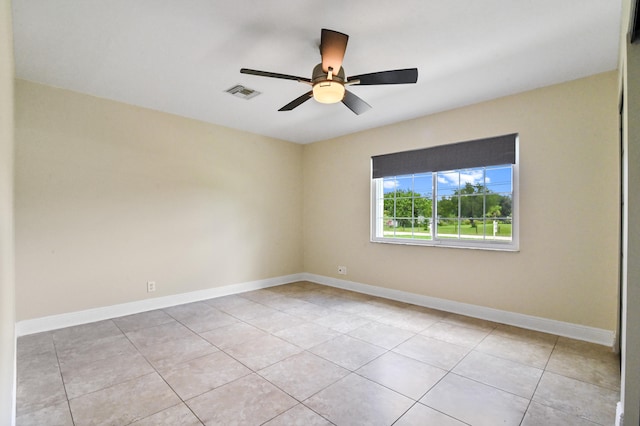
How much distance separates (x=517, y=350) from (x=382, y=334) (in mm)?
1198

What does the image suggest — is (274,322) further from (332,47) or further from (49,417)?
(332,47)

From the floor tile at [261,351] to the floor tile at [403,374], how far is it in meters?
0.70

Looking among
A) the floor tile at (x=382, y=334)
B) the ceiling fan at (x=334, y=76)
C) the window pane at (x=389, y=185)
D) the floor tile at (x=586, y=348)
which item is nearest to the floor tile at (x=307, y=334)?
the floor tile at (x=382, y=334)

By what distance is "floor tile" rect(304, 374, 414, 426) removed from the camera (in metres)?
1.81

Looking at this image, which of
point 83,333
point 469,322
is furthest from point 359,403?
point 83,333

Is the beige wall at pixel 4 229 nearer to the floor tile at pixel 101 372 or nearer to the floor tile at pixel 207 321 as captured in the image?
the floor tile at pixel 101 372

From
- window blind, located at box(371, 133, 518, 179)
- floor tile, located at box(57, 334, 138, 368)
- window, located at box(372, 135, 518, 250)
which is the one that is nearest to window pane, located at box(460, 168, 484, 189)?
window, located at box(372, 135, 518, 250)

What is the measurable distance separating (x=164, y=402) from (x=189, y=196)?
2811 mm

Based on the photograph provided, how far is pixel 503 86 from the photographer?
3.12 metres

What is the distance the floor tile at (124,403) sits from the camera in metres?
1.81

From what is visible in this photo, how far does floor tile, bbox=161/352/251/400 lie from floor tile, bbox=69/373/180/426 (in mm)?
74

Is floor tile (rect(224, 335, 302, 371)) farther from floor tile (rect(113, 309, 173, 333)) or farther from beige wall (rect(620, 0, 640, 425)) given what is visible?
beige wall (rect(620, 0, 640, 425))

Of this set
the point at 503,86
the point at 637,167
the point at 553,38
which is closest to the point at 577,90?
the point at 503,86

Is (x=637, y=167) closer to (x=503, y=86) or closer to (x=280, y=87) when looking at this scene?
(x=503, y=86)
